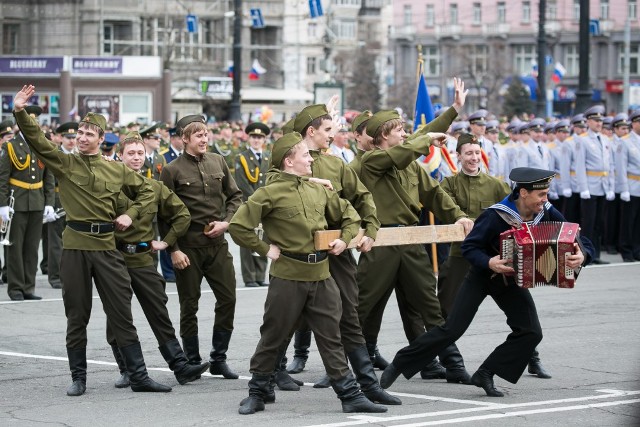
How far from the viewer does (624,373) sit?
10742mm

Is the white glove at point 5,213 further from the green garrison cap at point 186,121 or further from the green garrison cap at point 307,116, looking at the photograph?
the green garrison cap at point 307,116

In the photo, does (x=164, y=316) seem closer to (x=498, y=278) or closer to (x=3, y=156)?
(x=498, y=278)

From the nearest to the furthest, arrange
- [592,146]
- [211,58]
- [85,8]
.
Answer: [592,146], [85,8], [211,58]

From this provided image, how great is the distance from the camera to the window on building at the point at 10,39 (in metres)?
72.6

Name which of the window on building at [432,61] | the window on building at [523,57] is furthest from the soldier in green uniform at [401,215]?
the window on building at [432,61]

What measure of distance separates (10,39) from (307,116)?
65.3 meters

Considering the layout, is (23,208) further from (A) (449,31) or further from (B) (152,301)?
(A) (449,31)

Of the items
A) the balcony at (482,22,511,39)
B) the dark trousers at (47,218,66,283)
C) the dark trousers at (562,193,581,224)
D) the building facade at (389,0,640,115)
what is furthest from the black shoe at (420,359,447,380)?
the balcony at (482,22,511,39)

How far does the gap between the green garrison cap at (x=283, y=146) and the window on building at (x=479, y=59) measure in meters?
79.1

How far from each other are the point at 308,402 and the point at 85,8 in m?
65.7

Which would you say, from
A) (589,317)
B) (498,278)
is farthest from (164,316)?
(589,317)

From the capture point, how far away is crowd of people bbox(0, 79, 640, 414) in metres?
9.36

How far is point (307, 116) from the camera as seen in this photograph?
1024 cm

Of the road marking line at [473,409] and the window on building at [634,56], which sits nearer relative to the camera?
the road marking line at [473,409]
